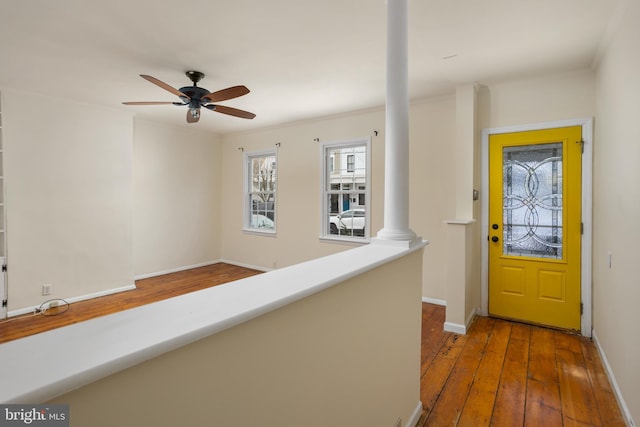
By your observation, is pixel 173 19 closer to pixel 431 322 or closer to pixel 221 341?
pixel 221 341

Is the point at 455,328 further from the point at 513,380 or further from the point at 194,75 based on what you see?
the point at 194,75

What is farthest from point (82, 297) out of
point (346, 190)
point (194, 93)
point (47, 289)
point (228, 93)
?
point (346, 190)

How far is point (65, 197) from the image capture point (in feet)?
13.7

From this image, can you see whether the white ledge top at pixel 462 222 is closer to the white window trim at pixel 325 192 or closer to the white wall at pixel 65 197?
the white window trim at pixel 325 192

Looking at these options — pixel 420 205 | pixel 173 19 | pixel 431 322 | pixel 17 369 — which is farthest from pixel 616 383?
pixel 173 19

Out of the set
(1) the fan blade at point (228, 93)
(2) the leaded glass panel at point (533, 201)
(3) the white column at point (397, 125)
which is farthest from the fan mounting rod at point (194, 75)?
(2) the leaded glass panel at point (533, 201)

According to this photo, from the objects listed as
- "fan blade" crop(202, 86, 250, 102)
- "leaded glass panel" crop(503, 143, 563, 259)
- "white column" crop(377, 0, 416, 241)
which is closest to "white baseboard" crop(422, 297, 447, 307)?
"leaded glass panel" crop(503, 143, 563, 259)

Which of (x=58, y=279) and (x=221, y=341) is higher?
(x=221, y=341)

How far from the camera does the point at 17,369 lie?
0.51 m

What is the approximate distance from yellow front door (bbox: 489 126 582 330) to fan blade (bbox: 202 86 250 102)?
274 cm

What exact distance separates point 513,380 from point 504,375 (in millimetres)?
74

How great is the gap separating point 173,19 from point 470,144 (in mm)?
3003

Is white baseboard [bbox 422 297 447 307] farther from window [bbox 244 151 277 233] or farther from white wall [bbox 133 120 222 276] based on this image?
white wall [bbox 133 120 222 276]

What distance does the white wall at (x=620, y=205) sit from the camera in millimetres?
1889
